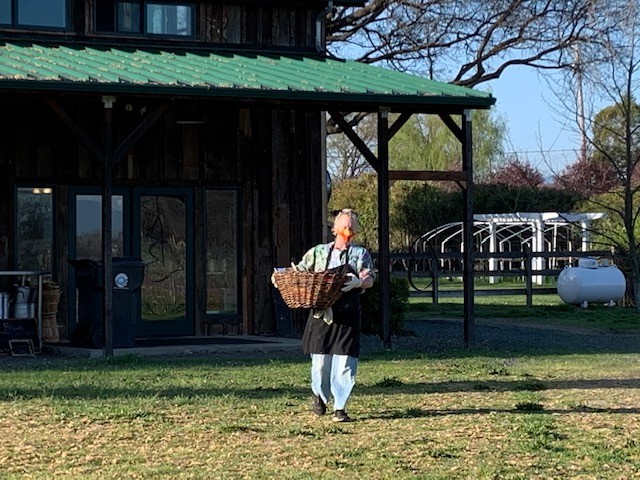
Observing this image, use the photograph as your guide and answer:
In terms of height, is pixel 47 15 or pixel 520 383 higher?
pixel 47 15

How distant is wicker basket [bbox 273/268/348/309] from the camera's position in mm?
11234

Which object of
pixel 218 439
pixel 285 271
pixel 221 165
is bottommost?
pixel 218 439

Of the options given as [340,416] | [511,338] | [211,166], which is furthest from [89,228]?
[340,416]

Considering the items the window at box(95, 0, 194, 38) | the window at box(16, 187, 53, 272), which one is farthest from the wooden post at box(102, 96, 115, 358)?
the window at box(95, 0, 194, 38)

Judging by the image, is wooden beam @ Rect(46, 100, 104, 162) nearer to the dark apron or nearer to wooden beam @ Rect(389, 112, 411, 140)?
wooden beam @ Rect(389, 112, 411, 140)

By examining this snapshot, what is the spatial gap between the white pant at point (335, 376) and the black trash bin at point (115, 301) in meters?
7.28

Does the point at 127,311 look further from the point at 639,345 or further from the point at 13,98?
the point at 639,345

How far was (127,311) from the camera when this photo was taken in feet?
61.1

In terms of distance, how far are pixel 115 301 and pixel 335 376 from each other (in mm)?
7567

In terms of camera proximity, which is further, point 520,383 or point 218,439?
point 520,383

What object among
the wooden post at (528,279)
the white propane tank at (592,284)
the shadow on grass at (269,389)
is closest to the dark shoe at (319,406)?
the shadow on grass at (269,389)

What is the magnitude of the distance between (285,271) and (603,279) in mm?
19589

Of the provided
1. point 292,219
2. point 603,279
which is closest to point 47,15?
point 292,219

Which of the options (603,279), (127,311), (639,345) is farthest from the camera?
(603,279)
